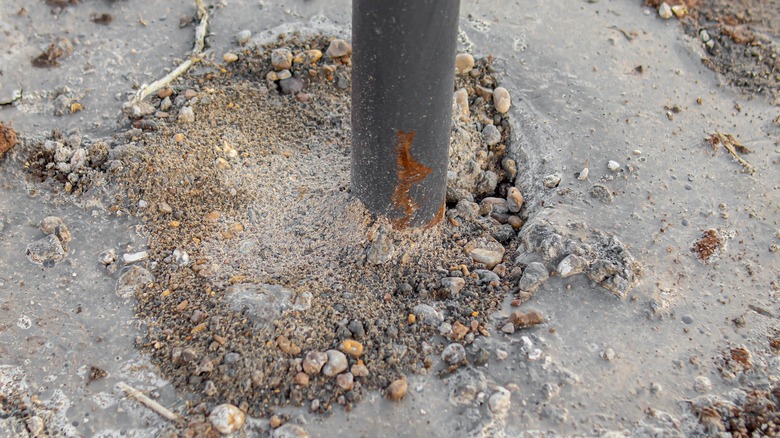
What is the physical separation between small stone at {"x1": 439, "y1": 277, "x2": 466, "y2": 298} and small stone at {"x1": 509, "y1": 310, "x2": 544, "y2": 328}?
231 millimetres

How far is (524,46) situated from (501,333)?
5.82 feet

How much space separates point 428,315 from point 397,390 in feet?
1.07

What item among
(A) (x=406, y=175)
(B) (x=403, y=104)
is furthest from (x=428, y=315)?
(B) (x=403, y=104)

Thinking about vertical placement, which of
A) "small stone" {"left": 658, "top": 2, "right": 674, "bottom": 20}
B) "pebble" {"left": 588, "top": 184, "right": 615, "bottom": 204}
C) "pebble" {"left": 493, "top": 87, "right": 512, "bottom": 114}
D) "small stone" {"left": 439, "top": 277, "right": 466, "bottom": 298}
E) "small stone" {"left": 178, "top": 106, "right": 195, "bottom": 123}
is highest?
"small stone" {"left": 658, "top": 2, "right": 674, "bottom": 20}

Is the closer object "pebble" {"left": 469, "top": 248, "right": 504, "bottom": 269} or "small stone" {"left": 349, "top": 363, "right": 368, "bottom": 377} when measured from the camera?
"small stone" {"left": 349, "top": 363, "right": 368, "bottom": 377}

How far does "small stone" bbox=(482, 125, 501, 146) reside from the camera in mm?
2871

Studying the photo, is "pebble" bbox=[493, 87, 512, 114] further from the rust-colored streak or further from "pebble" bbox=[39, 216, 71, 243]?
"pebble" bbox=[39, 216, 71, 243]

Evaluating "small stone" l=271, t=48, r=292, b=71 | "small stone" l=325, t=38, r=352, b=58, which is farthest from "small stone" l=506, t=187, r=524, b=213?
"small stone" l=271, t=48, r=292, b=71

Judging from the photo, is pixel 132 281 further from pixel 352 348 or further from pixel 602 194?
pixel 602 194

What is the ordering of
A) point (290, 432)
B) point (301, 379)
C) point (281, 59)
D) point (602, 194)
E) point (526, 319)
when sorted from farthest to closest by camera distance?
1. point (281, 59)
2. point (602, 194)
3. point (526, 319)
4. point (301, 379)
5. point (290, 432)

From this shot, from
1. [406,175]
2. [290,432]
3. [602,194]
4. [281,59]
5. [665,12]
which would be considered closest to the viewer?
[290,432]

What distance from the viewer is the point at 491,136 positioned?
2877 mm

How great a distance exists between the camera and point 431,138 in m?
2.18

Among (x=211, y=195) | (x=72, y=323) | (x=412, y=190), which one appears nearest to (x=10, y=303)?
(x=72, y=323)
